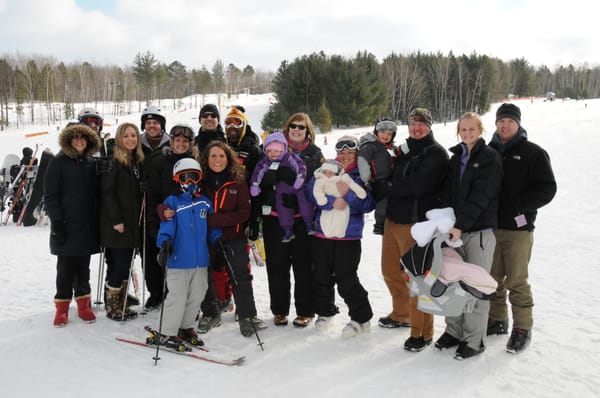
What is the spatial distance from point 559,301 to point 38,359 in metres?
5.53

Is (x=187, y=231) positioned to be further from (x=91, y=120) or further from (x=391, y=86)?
(x=391, y=86)

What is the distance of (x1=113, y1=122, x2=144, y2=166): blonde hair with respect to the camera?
4348mm

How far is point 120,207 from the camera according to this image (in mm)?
4363

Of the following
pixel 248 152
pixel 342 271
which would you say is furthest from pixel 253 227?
pixel 342 271

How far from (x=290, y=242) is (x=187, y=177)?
1189 mm

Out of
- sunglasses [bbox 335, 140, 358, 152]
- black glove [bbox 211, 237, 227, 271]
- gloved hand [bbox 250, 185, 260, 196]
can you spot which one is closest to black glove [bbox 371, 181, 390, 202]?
sunglasses [bbox 335, 140, 358, 152]

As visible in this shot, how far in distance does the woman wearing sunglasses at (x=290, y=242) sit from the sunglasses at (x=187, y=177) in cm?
67

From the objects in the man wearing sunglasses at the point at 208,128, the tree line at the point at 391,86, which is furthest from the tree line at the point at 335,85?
the man wearing sunglasses at the point at 208,128

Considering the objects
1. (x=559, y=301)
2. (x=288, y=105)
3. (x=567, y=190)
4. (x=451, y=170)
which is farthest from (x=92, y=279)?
(x=288, y=105)

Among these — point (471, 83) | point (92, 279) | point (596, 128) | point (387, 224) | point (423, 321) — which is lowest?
point (92, 279)

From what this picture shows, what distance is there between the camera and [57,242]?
13.7ft

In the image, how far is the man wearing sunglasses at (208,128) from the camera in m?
4.69

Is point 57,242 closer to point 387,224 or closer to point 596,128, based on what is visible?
point 387,224

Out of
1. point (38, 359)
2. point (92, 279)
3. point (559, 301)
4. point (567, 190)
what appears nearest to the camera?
point (38, 359)
